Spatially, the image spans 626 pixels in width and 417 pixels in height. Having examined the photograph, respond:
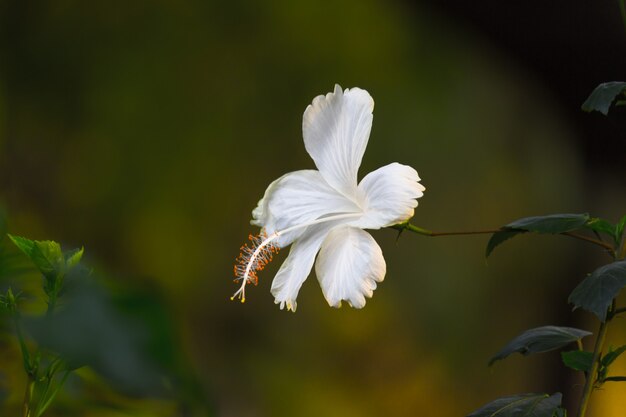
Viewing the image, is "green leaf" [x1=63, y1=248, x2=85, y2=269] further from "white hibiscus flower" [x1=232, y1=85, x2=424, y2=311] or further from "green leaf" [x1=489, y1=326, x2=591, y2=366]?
"green leaf" [x1=489, y1=326, x2=591, y2=366]

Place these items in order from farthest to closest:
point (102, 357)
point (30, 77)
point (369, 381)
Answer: point (369, 381) < point (30, 77) < point (102, 357)

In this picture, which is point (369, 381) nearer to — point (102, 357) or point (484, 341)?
point (484, 341)

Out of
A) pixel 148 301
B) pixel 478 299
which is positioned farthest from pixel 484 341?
pixel 148 301

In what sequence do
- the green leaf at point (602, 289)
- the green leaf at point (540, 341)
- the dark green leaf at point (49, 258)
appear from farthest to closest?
the green leaf at point (540, 341) → the green leaf at point (602, 289) → the dark green leaf at point (49, 258)

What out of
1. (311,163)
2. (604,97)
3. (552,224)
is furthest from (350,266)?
(311,163)

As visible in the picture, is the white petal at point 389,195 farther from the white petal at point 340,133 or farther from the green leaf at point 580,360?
the green leaf at point 580,360

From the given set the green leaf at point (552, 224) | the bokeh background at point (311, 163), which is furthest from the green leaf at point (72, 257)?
the bokeh background at point (311, 163)

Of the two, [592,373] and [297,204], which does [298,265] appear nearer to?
[297,204]
